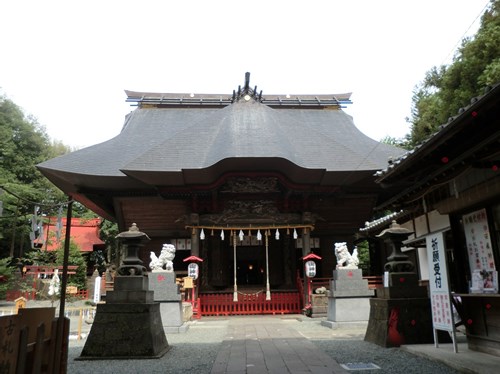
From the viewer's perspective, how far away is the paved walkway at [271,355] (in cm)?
518

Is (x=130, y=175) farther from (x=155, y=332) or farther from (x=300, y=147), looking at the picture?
(x=155, y=332)

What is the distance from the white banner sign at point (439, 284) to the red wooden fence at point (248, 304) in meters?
8.63

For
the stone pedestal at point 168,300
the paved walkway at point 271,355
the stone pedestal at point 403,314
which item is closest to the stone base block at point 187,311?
the stone pedestal at point 168,300

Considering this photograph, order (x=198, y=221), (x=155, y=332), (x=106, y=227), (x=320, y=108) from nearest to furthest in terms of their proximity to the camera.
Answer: (x=155, y=332) < (x=198, y=221) < (x=320, y=108) < (x=106, y=227)

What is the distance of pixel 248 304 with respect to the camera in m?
14.0

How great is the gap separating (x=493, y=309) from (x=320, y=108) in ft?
56.9

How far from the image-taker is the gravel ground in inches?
208

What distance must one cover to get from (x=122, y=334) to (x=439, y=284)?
4.99 m

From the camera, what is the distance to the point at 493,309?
17.6ft

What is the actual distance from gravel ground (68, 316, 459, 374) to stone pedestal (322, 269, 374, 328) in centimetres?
130

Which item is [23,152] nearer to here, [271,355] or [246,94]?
[246,94]

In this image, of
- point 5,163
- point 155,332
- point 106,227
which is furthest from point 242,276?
point 5,163

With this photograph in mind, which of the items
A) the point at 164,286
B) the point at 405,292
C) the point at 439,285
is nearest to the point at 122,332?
the point at 164,286

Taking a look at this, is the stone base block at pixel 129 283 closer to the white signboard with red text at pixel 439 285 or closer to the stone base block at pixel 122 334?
the stone base block at pixel 122 334
